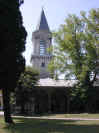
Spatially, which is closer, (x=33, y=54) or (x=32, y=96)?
(x=32, y=96)

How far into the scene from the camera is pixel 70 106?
3042cm

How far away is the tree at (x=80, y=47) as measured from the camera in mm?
26016

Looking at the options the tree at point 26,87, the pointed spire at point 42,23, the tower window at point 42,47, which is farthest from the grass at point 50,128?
the pointed spire at point 42,23

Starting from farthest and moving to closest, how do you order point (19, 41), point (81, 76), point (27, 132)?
point (81, 76), point (19, 41), point (27, 132)

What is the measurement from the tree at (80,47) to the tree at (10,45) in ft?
40.3

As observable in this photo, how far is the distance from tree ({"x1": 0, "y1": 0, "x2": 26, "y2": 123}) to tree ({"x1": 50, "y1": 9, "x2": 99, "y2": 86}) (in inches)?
483

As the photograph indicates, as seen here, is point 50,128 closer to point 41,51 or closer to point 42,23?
point 41,51

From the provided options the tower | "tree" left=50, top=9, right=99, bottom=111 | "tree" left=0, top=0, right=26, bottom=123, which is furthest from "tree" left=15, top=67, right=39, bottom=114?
the tower

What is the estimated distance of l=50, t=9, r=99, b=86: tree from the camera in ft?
85.4

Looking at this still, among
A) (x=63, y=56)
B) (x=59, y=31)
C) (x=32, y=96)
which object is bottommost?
(x=32, y=96)

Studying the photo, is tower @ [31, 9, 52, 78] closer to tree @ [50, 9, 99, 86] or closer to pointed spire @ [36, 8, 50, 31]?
pointed spire @ [36, 8, 50, 31]

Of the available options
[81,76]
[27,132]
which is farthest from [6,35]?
[81,76]

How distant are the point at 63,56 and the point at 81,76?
452 centimetres

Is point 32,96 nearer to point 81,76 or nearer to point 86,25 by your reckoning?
point 81,76
